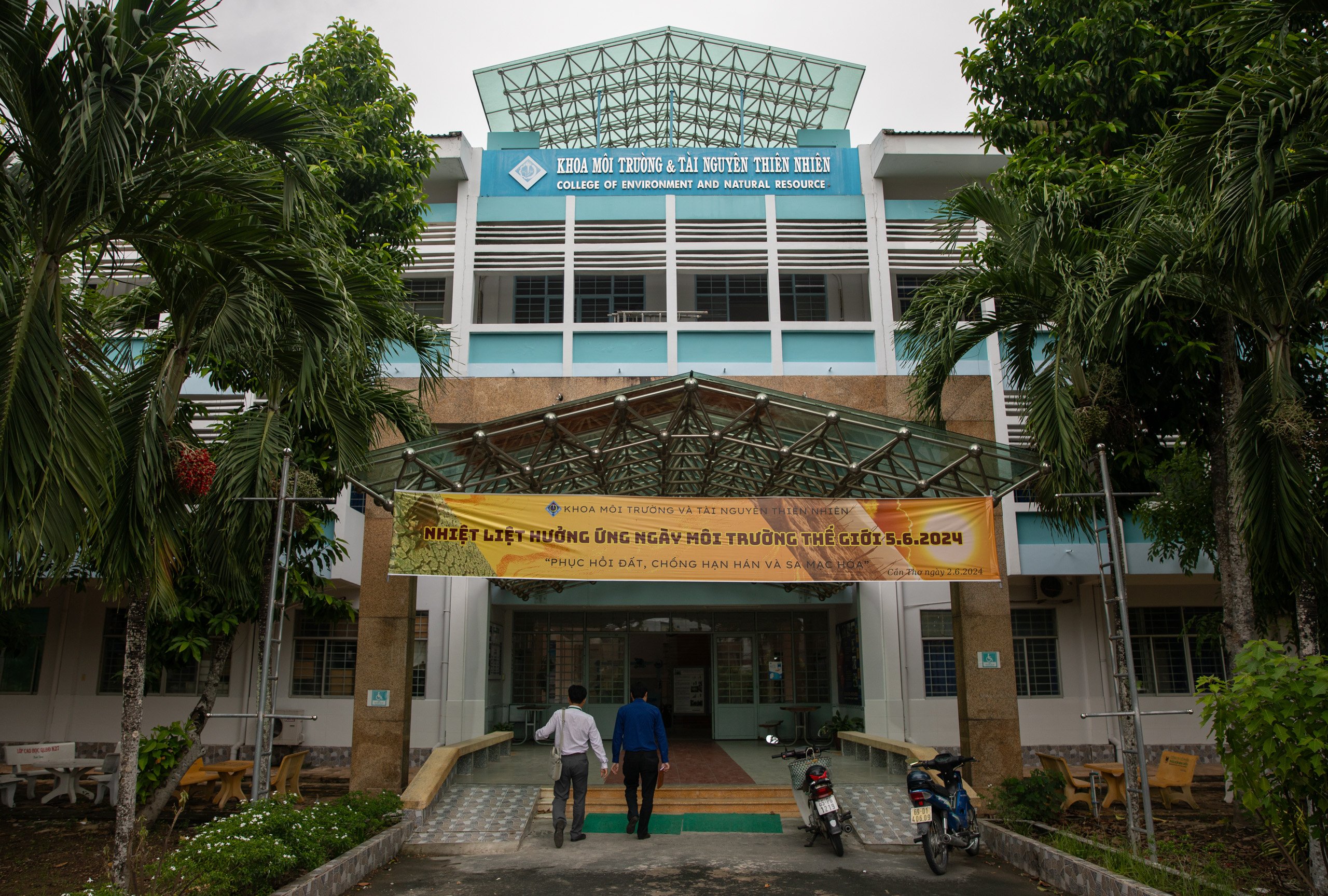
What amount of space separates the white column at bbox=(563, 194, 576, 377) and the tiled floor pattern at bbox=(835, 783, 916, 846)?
845cm

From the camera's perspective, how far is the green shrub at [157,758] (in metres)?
9.53

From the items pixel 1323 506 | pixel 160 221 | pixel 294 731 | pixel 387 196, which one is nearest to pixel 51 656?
pixel 294 731

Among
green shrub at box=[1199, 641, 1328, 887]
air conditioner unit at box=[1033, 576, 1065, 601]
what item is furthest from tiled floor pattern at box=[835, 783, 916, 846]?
air conditioner unit at box=[1033, 576, 1065, 601]

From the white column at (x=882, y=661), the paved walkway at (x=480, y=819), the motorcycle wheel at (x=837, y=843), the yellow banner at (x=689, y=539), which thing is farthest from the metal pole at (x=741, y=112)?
the motorcycle wheel at (x=837, y=843)

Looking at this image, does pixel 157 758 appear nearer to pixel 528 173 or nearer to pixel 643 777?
pixel 643 777

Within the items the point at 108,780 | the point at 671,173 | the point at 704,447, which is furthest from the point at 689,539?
the point at 671,173

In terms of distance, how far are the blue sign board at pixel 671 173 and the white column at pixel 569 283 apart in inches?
19.9

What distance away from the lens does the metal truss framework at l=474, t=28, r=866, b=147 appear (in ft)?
60.9

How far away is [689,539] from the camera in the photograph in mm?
8750

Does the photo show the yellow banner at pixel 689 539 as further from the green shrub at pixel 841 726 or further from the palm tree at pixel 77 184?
the green shrub at pixel 841 726

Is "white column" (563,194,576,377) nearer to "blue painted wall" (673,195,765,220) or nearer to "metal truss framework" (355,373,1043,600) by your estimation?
"blue painted wall" (673,195,765,220)

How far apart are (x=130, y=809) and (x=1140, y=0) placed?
41.3 ft

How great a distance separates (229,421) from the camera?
1057 cm

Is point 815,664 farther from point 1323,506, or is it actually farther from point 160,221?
point 160,221
